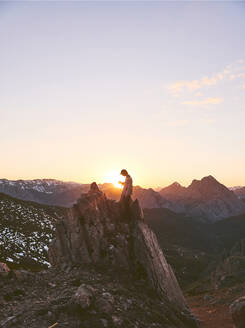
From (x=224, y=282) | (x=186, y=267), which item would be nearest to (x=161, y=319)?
(x=224, y=282)

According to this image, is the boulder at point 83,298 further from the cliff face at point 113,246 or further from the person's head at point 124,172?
the person's head at point 124,172

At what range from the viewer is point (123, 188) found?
34.4m

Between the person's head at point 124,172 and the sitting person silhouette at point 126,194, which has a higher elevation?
the person's head at point 124,172

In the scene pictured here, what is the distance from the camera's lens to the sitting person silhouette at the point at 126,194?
109 ft

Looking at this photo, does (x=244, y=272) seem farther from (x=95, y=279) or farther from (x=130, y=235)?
(x=95, y=279)

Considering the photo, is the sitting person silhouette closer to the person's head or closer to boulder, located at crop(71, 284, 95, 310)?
the person's head

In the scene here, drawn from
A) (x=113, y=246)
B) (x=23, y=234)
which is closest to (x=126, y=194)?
(x=113, y=246)

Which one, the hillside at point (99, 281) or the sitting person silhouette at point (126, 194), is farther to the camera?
the sitting person silhouette at point (126, 194)

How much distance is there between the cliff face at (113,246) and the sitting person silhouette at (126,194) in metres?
0.69

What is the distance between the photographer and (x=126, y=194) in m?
33.8

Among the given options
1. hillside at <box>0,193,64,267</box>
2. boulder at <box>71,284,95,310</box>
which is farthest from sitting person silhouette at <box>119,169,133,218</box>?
hillside at <box>0,193,64,267</box>

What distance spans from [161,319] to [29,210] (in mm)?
98162

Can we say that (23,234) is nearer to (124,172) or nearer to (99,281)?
(124,172)

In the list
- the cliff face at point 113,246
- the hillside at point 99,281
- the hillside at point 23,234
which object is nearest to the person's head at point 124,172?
the hillside at point 99,281
